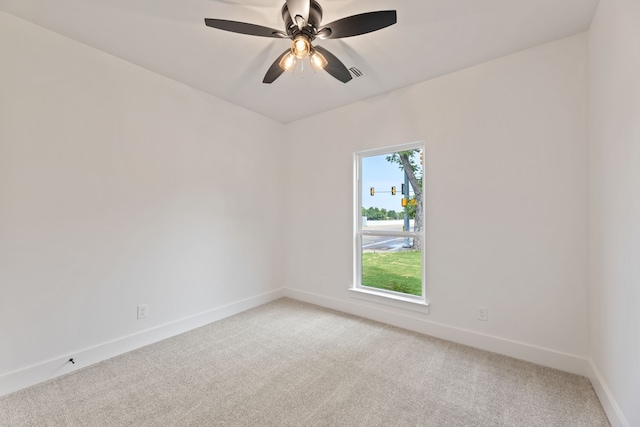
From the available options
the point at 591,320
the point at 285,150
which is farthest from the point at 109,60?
the point at 591,320

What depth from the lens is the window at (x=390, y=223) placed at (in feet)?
9.70

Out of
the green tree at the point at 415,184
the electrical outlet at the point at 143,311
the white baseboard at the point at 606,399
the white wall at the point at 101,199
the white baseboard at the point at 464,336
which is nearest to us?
the white baseboard at the point at 606,399

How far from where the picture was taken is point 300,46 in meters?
1.70

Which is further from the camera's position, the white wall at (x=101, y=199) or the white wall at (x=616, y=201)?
the white wall at (x=101, y=199)

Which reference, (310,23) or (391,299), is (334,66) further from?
(391,299)

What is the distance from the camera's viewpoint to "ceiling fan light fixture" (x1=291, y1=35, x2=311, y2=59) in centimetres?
169

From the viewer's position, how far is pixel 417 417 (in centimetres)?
163

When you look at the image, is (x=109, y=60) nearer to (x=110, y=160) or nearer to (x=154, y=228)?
(x=110, y=160)

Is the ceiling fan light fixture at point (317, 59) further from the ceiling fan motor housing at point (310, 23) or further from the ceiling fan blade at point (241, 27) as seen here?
the ceiling fan blade at point (241, 27)

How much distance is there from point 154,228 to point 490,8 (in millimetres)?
3279

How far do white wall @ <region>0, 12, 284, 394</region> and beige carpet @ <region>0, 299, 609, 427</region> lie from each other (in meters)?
0.42

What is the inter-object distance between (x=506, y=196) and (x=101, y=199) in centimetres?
351

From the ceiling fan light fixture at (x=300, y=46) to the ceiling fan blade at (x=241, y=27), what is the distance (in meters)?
0.11

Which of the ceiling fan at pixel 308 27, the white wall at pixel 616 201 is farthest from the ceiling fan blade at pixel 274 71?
the white wall at pixel 616 201
